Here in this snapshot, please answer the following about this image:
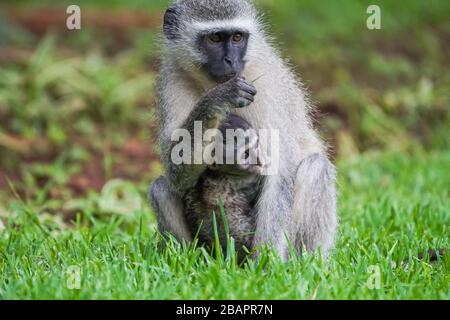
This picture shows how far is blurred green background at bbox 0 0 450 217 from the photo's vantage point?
32.2ft

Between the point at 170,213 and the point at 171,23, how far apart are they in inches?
58.9

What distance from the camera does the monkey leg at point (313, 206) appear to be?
597 cm

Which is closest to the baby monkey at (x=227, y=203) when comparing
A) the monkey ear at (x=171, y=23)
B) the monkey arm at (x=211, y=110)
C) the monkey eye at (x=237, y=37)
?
the monkey arm at (x=211, y=110)

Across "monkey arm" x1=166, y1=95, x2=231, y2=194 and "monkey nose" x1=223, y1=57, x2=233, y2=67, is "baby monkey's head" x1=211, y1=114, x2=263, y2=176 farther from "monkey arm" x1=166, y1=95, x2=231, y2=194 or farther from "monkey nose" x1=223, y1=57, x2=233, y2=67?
"monkey nose" x1=223, y1=57, x2=233, y2=67

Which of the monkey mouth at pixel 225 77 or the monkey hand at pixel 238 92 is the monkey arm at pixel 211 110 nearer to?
the monkey hand at pixel 238 92

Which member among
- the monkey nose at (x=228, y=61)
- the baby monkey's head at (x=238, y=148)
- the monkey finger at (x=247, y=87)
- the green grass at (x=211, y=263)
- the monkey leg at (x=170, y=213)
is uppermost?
the monkey nose at (x=228, y=61)

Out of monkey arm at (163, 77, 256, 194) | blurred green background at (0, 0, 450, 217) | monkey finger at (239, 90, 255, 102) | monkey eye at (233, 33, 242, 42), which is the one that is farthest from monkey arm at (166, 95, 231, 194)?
blurred green background at (0, 0, 450, 217)

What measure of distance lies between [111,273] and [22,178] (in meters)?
4.40

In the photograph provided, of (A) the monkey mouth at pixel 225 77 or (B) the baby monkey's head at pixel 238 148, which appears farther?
(A) the monkey mouth at pixel 225 77

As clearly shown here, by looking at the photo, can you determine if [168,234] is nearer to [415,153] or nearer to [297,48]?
[415,153]

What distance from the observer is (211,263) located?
5301mm

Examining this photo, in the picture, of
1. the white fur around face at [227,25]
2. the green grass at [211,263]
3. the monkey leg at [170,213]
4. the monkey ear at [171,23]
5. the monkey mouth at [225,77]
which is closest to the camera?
the green grass at [211,263]

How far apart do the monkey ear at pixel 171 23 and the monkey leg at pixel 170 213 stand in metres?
1.15

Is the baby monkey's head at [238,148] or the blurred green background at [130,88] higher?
the blurred green background at [130,88]
